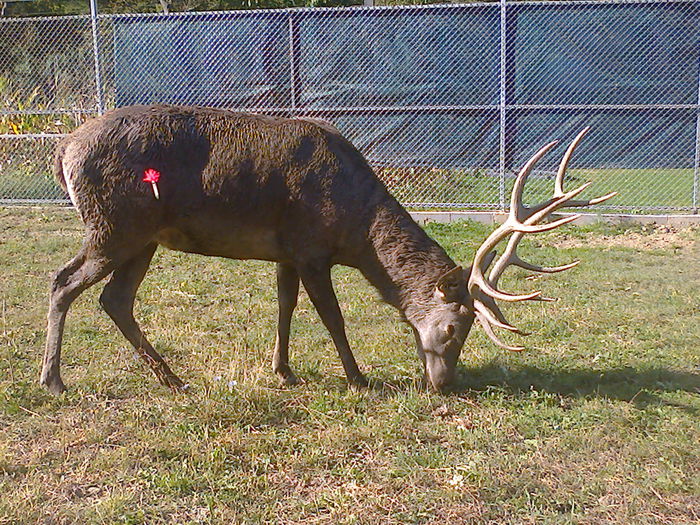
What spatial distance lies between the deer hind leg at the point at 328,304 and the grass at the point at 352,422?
193mm

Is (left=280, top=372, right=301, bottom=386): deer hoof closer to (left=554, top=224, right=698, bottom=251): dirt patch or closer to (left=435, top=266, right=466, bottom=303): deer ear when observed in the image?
(left=435, top=266, right=466, bottom=303): deer ear

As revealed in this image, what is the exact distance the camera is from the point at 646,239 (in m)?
10.4

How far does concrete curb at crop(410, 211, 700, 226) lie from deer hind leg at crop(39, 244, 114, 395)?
22.2ft

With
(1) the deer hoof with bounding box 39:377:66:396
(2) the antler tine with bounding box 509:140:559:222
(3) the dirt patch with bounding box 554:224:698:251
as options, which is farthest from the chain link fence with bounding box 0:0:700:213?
(1) the deer hoof with bounding box 39:377:66:396

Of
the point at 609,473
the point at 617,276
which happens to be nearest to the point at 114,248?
the point at 609,473

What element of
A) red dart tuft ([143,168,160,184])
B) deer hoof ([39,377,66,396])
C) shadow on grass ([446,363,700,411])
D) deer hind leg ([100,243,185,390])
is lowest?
shadow on grass ([446,363,700,411])

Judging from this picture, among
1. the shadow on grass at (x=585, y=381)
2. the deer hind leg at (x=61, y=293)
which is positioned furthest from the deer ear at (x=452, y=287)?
the deer hind leg at (x=61, y=293)

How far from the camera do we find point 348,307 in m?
7.48

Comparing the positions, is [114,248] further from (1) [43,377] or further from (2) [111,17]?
(2) [111,17]

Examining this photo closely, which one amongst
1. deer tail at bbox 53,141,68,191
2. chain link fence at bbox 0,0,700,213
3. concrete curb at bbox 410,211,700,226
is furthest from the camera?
chain link fence at bbox 0,0,700,213

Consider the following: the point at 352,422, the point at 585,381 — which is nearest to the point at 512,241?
the point at 585,381

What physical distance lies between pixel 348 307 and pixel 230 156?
2.58m

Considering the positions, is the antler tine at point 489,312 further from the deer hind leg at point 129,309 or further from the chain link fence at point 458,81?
the chain link fence at point 458,81

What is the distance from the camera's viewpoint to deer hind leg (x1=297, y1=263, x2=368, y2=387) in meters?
5.35
